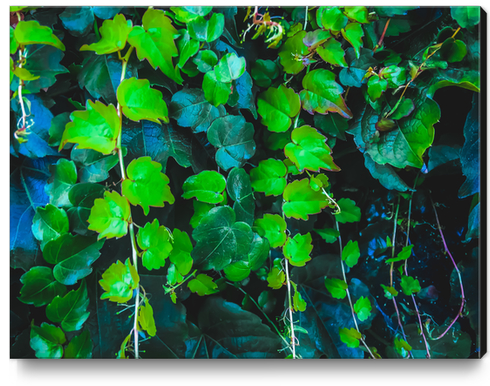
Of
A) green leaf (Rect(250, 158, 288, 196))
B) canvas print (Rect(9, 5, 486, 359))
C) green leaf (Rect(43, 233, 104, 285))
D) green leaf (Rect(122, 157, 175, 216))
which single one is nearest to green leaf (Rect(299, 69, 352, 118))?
canvas print (Rect(9, 5, 486, 359))

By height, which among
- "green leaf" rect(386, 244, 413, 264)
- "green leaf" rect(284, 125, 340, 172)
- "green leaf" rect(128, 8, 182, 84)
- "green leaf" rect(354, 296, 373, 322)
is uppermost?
"green leaf" rect(128, 8, 182, 84)

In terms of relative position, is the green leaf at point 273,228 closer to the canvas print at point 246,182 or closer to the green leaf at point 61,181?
the canvas print at point 246,182

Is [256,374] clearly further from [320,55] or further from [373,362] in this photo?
[320,55]

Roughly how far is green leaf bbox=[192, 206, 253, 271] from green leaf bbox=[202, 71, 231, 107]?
240mm

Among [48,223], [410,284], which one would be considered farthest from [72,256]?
[410,284]

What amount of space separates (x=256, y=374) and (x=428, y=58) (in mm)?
816

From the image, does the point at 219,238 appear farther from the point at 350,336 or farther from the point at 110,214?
the point at 350,336

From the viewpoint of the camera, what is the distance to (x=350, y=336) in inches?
37.2

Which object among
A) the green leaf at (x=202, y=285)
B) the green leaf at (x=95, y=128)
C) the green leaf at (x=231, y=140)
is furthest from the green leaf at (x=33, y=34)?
the green leaf at (x=202, y=285)

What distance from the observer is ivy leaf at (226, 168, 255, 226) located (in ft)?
2.93

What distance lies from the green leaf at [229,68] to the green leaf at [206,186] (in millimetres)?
205

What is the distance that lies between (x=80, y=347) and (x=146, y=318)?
0.17 meters

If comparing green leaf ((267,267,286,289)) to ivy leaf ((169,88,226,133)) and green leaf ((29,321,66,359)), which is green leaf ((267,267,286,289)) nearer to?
ivy leaf ((169,88,226,133))

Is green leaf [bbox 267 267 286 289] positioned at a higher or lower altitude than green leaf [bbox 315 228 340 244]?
lower
